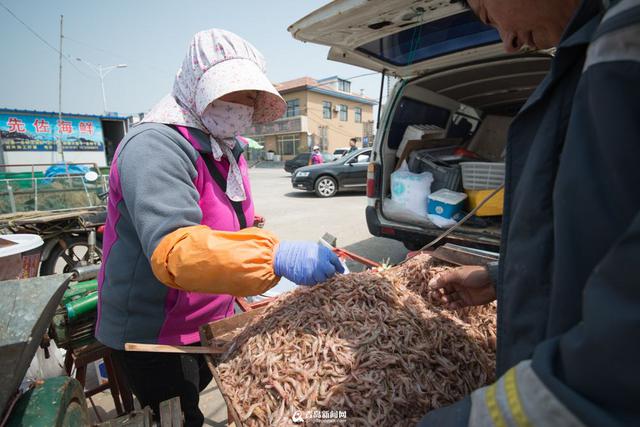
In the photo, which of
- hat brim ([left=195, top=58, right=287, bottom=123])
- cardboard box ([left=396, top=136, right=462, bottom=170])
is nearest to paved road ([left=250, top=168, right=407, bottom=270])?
cardboard box ([left=396, top=136, right=462, bottom=170])

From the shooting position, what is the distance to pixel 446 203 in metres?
4.09

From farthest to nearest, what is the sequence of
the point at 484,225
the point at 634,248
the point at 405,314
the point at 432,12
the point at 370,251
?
1. the point at 370,251
2. the point at 484,225
3. the point at 432,12
4. the point at 405,314
5. the point at 634,248

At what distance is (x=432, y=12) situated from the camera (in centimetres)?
280

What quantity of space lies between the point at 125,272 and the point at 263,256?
753 millimetres

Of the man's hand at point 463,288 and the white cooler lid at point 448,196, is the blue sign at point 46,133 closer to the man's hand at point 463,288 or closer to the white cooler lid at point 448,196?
the white cooler lid at point 448,196

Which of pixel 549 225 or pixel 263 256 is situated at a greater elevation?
pixel 549 225

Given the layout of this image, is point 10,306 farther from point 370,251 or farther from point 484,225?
point 370,251

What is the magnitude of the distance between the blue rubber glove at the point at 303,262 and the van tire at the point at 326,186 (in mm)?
11094

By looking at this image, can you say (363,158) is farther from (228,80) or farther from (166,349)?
(166,349)

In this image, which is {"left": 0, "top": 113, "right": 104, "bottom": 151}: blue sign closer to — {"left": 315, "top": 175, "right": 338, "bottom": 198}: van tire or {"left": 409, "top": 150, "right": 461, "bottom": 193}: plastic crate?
{"left": 315, "top": 175, "right": 338, "bottom": 198}: van tire

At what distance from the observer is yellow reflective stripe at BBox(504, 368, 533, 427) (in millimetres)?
526

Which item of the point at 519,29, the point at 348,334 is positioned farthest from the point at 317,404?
the point at 519,29

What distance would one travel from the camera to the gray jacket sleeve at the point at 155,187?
127 cm

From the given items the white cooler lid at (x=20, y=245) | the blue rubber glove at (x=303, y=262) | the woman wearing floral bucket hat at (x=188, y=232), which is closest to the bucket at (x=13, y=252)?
the white cooler lid at (x=20, y=245)
